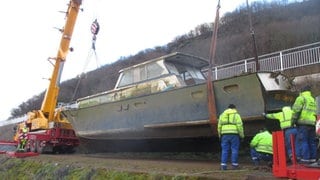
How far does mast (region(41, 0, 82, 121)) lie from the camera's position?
17156 mm

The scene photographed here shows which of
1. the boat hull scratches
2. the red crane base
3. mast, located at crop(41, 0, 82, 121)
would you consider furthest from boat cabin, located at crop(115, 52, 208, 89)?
the red crane base

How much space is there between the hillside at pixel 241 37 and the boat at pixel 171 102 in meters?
6.02

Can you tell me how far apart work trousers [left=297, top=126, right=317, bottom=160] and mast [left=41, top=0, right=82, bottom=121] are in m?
12.0

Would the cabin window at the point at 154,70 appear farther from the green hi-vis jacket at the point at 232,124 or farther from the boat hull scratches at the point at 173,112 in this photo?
the green hi-vis jacket at the point at 232,124

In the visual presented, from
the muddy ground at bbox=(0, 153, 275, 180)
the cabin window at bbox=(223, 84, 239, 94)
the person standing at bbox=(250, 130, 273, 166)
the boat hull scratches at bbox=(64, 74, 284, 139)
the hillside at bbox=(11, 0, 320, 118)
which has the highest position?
the hillside at bbox=(11, 0, 320, 118)

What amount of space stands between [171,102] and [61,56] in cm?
815

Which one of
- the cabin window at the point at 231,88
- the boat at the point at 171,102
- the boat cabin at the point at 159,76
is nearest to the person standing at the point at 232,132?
the boat at the point at 171,102

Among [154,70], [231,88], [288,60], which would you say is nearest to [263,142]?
[231,88]

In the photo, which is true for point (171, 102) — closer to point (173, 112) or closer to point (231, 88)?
point (173, 112)

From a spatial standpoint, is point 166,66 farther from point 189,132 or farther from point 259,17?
point 259,17

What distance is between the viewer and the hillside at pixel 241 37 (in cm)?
2552

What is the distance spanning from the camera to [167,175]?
6707 mm

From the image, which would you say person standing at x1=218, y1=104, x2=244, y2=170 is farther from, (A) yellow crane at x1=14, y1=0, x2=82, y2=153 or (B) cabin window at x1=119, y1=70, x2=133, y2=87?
(A) yellow crane at x1=14, y1=0, x2=82, y2=153

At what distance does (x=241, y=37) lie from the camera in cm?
3148
